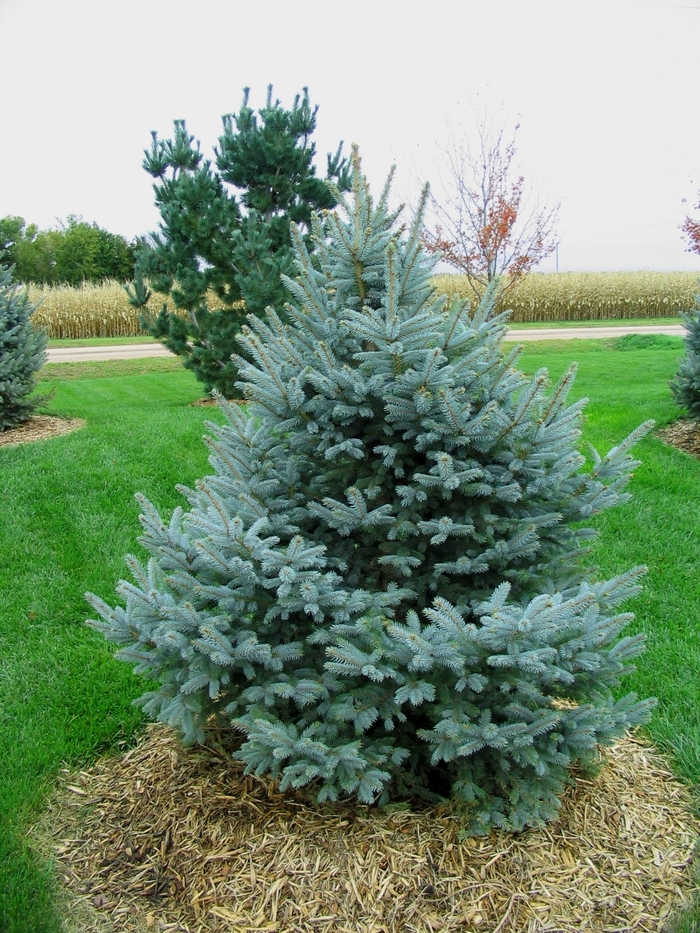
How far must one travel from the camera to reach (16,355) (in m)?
8.39

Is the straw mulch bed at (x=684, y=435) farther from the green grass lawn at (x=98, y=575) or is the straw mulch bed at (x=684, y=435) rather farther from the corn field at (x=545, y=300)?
the corn field at (x=545, y=300)

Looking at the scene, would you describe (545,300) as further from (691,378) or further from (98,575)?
(98,575)

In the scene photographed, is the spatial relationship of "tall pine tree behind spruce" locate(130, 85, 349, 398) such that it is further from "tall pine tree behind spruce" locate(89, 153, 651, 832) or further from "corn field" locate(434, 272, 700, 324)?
"corn field" locate(434, 272, 700, 324)

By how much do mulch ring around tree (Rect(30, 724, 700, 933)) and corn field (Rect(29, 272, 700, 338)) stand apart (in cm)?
2589

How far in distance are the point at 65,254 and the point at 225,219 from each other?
35898 millimetres

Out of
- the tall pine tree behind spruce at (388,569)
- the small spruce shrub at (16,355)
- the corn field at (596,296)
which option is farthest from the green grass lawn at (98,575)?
the corn field at (596,296)

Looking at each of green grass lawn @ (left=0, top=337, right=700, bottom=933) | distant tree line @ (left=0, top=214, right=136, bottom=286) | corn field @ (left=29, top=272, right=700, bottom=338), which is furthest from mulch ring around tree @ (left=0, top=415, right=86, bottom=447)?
distant tree line @ (left=0, top=214, right=136, bottom=286)

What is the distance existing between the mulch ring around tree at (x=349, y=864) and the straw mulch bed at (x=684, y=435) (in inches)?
219

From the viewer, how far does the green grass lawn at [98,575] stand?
3.23m

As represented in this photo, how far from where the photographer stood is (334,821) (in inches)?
102

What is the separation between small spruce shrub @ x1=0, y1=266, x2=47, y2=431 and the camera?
8.20 metres

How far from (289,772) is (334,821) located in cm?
39

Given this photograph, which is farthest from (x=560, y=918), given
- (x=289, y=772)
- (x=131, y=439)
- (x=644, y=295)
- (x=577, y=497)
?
(x=644, y=295)

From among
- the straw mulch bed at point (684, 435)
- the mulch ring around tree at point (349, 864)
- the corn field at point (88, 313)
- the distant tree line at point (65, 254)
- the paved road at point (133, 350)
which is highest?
the distant tree line at point (65, 254)
